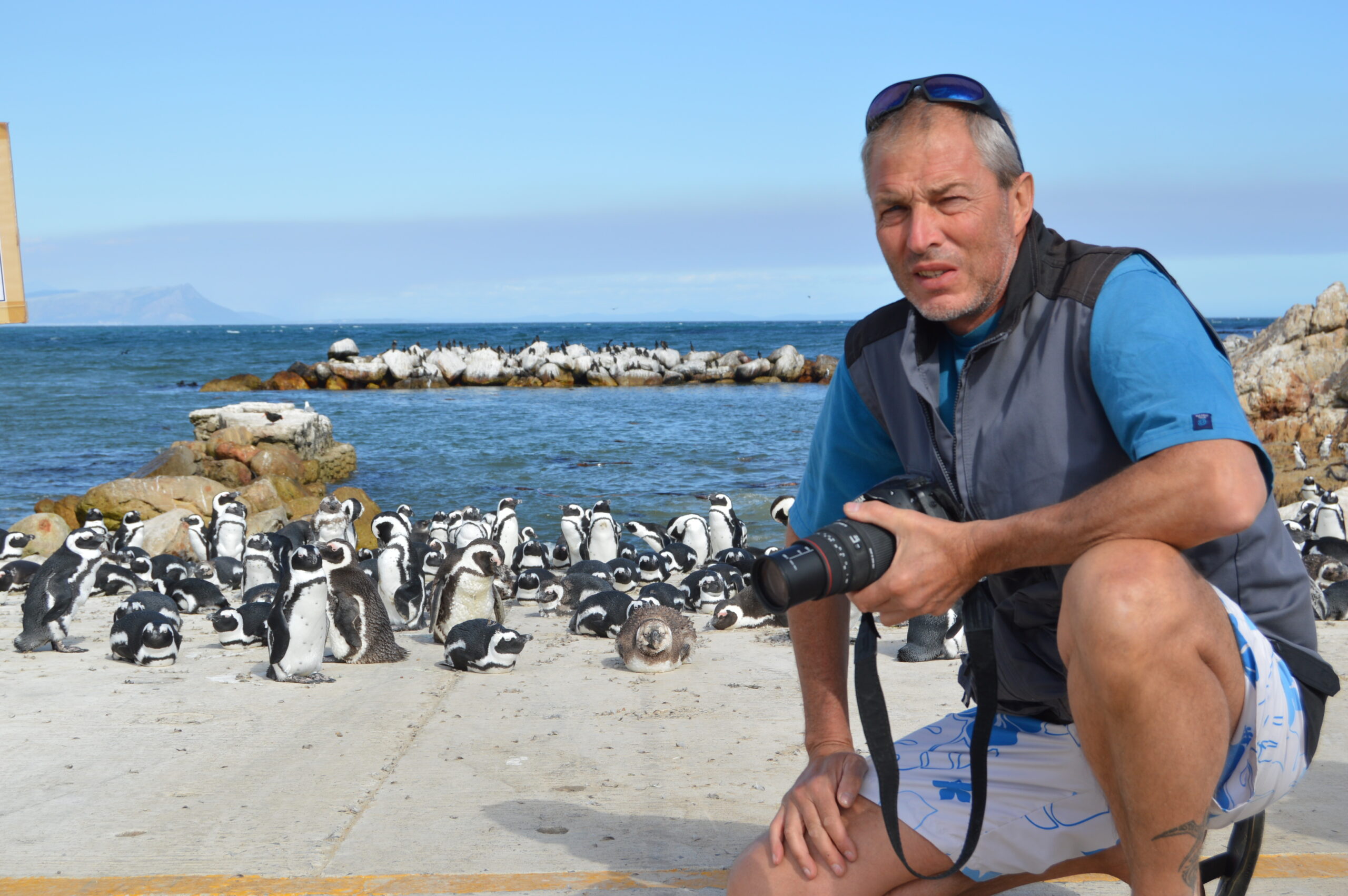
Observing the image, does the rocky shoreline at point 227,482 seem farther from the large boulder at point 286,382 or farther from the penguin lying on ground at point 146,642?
the large boulder at point 286,382

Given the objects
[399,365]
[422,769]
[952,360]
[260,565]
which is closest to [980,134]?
[952,360]

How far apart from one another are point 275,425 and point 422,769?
1725cm

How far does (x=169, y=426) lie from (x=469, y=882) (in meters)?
28.3

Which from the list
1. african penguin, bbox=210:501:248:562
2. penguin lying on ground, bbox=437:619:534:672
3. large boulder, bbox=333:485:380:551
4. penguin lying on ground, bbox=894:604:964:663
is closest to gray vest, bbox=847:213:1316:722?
penguin lying on ground, bbox=894:604:964:663

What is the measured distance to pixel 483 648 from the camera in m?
5.68

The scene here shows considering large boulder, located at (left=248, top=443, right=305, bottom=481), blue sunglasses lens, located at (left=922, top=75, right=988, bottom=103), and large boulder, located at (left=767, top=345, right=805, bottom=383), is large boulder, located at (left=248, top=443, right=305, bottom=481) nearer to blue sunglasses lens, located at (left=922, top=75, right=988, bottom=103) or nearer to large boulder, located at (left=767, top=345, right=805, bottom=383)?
blue sunglasses lens, located at (left=922, top=75, right=988, bottom=103)

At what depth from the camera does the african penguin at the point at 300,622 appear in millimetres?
5484

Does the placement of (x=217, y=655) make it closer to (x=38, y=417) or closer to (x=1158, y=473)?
(x=1158, y=473)

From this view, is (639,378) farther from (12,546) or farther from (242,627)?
(242,627)

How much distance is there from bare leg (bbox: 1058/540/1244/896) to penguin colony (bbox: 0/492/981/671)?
130 centimetres

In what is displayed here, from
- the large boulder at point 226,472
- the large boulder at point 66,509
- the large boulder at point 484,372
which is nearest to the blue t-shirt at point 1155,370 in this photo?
the large boulder at point 66,509

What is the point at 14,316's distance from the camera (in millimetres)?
5152

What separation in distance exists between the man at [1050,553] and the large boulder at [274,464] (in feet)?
56.1

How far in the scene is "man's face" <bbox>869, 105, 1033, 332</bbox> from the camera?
223cm
